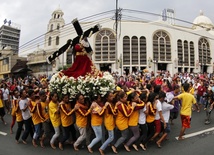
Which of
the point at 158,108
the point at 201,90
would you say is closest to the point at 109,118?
the point at 158,108

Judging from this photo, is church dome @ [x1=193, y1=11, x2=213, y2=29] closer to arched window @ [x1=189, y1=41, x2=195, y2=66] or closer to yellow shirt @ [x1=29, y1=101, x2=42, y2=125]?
arched window @ [x1=189, y1=41, x2=195, y2=66]

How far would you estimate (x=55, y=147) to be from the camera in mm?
5953

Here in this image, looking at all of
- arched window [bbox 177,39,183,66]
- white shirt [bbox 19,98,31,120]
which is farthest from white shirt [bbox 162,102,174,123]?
arched window [bbox 177,39,183,66]

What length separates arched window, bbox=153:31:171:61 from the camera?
4488cm

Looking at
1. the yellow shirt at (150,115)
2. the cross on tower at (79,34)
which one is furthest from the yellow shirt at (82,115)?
the cross on tower at (79,34)

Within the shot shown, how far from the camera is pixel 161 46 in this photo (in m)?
45.5

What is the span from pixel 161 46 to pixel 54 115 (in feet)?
139

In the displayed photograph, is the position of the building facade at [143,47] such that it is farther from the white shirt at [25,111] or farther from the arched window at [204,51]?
the white shirt at [25,111]

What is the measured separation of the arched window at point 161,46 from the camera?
4488 centimetres

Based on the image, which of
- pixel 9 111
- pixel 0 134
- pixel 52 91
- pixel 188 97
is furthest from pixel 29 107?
pixel 9 111

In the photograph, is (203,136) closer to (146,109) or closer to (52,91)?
(146,109)

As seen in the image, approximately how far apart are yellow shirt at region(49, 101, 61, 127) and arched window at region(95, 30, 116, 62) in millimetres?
37306

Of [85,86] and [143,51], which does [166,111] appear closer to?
[85,86]

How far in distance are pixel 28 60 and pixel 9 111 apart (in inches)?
1657
